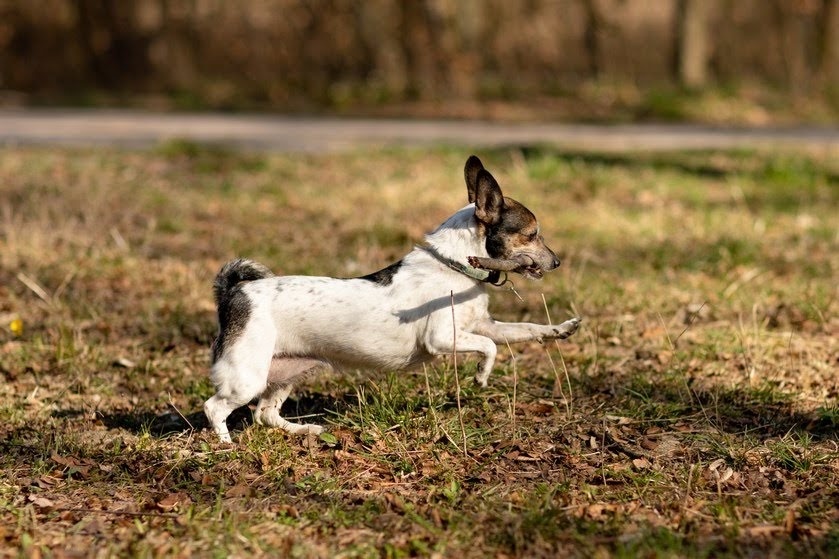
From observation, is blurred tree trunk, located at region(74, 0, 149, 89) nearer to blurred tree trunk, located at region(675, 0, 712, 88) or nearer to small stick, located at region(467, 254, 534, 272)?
blurred tree trunk, located at region(675, 0, 712, 88)

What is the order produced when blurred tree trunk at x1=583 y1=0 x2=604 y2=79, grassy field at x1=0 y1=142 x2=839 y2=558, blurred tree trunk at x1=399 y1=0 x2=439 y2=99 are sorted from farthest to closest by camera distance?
blurred tree trunk at x1=583 y1=0 x2=604 y2=79 → blurred tree trunk at x1=399 y1=0 x2=439 y2=99 → grassy field at x1=0 y1=142 x2=839 y2=558

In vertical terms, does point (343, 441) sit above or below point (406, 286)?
below

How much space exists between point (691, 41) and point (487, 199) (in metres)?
19.0

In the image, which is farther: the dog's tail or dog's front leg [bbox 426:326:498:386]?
the dog's tail

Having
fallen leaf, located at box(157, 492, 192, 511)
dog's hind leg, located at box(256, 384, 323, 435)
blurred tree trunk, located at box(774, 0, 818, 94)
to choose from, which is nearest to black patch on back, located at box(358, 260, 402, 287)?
dog's hind leg, located at box(256, 384, 323, 435)

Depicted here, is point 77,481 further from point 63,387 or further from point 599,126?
point 599,126

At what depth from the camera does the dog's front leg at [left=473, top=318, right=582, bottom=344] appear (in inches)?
198

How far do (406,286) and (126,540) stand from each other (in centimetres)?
174

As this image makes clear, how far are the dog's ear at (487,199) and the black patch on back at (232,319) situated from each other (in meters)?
1.15

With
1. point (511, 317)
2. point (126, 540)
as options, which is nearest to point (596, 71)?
point (511, 317)

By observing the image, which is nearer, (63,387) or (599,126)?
(63,387)

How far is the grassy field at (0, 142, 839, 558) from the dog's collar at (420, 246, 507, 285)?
448 millimetres

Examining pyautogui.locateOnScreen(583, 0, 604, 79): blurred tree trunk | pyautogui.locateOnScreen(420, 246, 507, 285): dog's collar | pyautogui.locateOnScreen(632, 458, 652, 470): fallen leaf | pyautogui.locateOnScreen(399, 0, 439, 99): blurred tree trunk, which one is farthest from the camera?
pyautogui.locateOnScreen(583, 0, 604, 79): blurred tree trunk

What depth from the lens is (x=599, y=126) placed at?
62.5 feet
